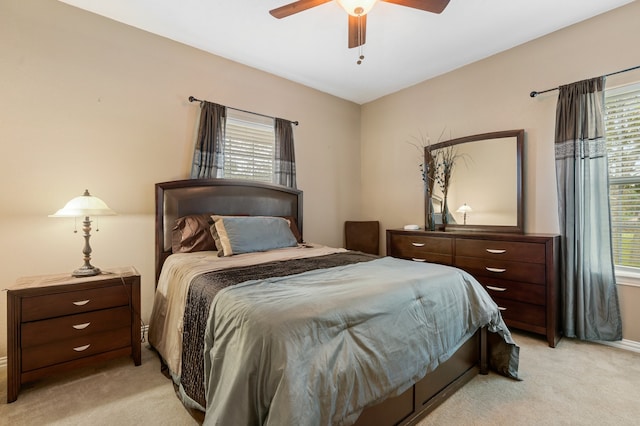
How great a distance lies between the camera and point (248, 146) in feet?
11.5

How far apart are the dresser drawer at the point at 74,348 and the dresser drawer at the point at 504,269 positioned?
10.0 ft

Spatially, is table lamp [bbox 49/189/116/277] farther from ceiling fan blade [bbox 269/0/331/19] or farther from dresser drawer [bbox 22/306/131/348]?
ceiling fan blade [bbox 269/0/331/19]

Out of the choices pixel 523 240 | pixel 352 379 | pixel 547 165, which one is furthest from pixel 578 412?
pixel 547 165

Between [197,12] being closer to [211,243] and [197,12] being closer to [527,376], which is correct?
[211,243]

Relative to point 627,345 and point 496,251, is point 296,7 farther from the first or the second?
point 627,345

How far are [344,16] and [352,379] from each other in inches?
110

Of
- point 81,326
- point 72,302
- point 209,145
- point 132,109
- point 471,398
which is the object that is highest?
point 132,109

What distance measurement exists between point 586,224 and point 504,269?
29.5 inches

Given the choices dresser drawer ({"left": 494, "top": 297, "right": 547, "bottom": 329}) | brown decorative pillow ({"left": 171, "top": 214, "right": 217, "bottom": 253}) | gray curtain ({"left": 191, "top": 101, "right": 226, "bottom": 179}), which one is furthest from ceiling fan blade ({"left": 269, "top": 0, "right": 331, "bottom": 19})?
dresser drawer ({"left": 494, "top": 297, "right": 547, "bottom": 329})

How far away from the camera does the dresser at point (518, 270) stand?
253 centimetres

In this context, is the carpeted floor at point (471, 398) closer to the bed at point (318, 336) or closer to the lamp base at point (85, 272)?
the bed at point (318, 336)

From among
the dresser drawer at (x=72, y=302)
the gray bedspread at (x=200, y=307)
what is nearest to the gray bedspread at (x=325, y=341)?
the gray bedspread at (x=200, y=307)

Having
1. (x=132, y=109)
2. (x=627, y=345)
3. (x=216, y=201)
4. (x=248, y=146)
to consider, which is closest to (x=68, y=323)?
(x=216, y=201)

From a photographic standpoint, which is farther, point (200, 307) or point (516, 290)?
point (516, 290)
